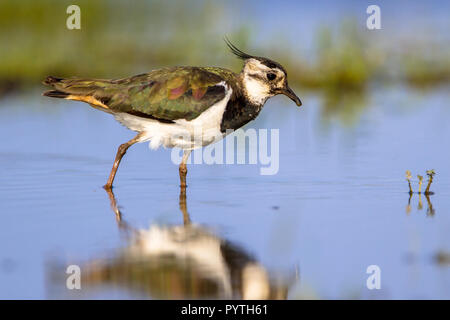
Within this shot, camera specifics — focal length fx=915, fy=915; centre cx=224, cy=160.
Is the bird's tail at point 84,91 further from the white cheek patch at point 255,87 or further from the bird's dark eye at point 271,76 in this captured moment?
the bird's dark eye at point 271,76

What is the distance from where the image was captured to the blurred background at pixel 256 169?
6.33 m

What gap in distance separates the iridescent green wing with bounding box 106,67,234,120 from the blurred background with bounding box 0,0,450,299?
29.6 inches

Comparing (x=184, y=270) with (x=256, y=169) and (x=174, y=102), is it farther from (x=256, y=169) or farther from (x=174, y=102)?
(x=256, y=169)

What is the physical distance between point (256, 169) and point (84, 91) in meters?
1.98

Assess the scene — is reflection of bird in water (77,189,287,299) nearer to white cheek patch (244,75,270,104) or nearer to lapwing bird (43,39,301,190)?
lapwing bird (43,39,301,190)

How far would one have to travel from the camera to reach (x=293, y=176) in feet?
30.2

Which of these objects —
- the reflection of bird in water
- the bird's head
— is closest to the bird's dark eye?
the bird's head

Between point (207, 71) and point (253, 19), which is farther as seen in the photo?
point (253, 19)

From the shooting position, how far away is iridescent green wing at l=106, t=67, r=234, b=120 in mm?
8773

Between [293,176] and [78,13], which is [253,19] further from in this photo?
[293,176]

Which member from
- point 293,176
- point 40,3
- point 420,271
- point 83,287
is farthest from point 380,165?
point 40,3

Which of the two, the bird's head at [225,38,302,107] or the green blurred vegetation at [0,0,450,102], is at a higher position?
the green blurred vegetation at [0,0,450,102]

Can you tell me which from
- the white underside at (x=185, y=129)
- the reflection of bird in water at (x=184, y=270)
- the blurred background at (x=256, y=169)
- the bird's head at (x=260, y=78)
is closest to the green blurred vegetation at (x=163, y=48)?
the blurred background at (x=256, y=169)

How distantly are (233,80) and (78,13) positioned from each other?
746cm
